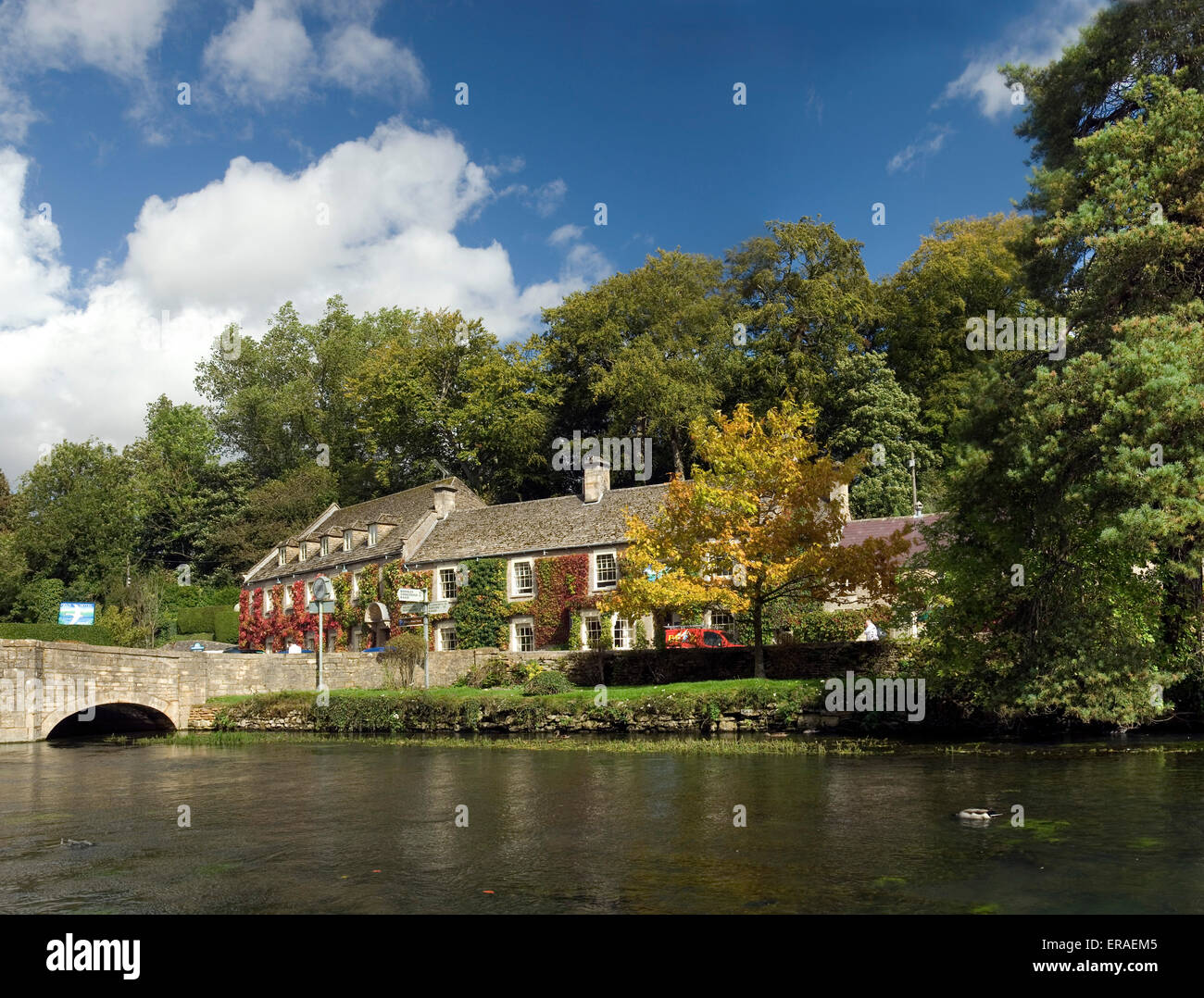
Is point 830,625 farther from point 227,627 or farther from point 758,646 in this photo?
point 227,627

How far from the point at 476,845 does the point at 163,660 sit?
29716 mm

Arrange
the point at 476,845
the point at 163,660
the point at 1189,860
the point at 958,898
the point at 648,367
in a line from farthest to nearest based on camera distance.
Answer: the point at 648,367, the point at 163,660, the point at 476,845, the point at 1189,860, the point at 958,898

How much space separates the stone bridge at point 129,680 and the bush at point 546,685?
6461 millimetres

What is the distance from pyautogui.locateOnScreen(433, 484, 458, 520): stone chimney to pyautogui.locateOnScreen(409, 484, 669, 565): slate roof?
2.34 feet

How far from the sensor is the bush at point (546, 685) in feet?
108

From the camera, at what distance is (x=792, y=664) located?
31438 mm

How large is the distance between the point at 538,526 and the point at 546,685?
1433 centimetres

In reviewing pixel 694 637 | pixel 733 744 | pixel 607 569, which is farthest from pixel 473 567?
pixel 733 744

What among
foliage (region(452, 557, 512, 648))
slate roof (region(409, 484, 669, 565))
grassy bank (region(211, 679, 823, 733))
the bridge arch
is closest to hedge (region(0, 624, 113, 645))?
the bridge arch

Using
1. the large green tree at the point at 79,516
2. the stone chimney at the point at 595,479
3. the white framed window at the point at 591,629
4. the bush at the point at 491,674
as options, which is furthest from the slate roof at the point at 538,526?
the large green tree at the point at 79,516

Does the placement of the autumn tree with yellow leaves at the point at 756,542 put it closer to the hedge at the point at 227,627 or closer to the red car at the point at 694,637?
the red car at the point at 694,637

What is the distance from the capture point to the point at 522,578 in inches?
1778
